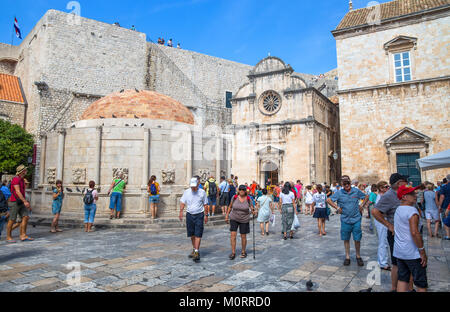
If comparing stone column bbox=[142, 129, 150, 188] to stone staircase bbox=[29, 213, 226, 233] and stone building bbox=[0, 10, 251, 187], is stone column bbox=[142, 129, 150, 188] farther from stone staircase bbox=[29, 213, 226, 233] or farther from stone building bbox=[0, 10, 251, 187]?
stone building bbox=[0, 10, 251, 187]

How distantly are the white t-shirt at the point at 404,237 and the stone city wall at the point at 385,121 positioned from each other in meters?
16.7

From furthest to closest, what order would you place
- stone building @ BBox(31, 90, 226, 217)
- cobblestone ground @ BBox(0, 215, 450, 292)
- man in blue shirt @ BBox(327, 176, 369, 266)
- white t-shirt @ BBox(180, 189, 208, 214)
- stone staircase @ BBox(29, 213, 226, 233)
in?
stone building @ BBox(31, 90, 226, 217)
stone staircase @ BBox(29, 213, 226, 233)
white t-shirt @ BBox(180, 189, 208, 214)
man in blue shirt @ BBox(327, 176, 369, 266)
cobblestone ground @ BBox(0, 215, 450, 292)

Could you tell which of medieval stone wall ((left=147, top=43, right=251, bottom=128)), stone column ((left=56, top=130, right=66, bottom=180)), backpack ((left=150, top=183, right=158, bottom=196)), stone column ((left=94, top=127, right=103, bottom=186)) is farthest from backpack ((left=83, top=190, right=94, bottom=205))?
medieval stone wall ((left=147, top=43, right=251, bottom=128))

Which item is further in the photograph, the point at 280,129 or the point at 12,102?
the point at 12,102

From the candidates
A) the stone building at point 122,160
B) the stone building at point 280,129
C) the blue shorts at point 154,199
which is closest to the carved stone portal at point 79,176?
the stone building at point 122,160

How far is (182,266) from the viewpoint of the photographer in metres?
5.02

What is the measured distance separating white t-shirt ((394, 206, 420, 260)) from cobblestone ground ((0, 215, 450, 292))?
40.4 inches

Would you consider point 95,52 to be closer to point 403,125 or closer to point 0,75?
point 0,75

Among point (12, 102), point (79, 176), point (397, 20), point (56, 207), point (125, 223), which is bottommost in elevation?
point (125, 223)

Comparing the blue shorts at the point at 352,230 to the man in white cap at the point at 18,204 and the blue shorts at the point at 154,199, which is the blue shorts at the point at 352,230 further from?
the man in white cap at the point at 18,204

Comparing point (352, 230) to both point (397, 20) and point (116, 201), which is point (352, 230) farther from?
point (397, 20)

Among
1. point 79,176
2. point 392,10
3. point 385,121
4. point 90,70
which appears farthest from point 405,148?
point 90,70

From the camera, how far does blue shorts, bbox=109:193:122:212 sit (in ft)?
29.9

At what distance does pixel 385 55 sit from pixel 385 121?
430cm
